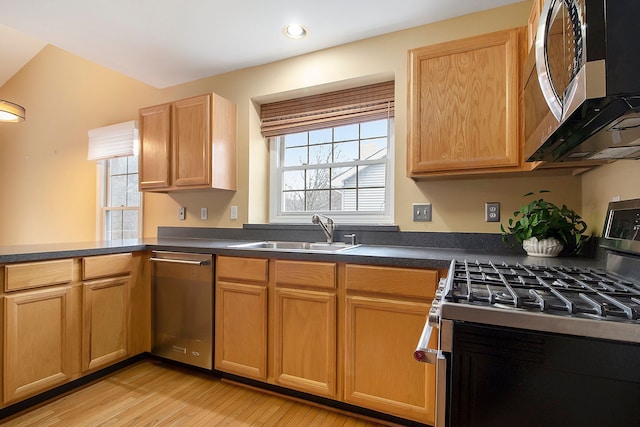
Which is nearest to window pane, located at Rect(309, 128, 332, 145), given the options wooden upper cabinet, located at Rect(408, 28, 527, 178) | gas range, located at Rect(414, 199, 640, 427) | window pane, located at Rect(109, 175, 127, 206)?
wooden upper cabinet, located at Rect(408, 28, 527, 178)

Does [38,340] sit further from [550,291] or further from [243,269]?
[550,291]

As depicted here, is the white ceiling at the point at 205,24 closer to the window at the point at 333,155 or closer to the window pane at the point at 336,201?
the window at the point at 333,155

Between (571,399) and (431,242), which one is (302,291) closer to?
(431,242)

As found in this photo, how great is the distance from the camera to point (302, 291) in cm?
184

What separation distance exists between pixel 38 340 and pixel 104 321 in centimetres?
35

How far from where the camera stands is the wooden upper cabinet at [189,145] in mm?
2570

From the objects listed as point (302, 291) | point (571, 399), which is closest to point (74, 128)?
point (302, 291)

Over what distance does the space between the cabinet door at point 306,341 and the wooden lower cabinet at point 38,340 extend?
1.24m

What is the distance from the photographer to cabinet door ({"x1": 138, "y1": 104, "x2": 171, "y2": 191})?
2.72 m

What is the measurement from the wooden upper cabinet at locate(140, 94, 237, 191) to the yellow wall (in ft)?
0.46

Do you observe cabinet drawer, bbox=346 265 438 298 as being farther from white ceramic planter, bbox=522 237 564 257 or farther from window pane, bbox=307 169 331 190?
window pane, bbox=307 169 331 190

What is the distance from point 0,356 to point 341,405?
5.87 feet

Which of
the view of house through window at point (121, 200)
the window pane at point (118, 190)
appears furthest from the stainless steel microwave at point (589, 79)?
the window pane at point (118, 190)

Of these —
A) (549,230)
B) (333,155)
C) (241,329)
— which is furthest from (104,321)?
(549,230)
